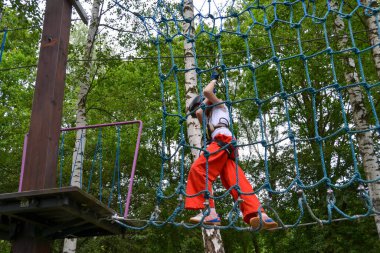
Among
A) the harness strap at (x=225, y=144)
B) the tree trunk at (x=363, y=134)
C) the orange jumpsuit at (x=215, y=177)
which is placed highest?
the tree trunk at (x=363, y=134)

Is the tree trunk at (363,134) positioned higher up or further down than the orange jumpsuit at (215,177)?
higher up

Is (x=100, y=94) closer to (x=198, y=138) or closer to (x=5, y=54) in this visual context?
(x=5, y=54)

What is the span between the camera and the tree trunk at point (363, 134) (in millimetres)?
5566

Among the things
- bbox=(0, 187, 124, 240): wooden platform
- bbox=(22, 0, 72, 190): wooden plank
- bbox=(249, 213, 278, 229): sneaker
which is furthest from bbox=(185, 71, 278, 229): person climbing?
bbox=(22, 0, 72, 190): wooden plank

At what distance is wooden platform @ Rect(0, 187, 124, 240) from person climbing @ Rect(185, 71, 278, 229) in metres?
0.62

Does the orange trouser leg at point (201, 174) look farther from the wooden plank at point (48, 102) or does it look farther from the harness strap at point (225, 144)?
the wooden plank at point (48, 102)

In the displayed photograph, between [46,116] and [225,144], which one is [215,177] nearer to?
[225,144]

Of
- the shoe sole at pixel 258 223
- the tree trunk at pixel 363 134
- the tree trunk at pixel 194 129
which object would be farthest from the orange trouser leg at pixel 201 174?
the tree trunk at pixel 363 134

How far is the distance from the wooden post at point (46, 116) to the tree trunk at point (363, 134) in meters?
4.23

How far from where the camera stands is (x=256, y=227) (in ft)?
8.61

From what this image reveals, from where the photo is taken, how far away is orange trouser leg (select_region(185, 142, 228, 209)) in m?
2.72

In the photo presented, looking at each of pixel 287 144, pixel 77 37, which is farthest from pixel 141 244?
pixel 77 37

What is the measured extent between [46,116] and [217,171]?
45.2 inches

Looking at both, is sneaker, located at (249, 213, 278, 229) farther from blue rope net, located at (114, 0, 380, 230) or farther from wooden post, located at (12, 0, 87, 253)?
blue rope net, located at (114, 0, 380, 230)
